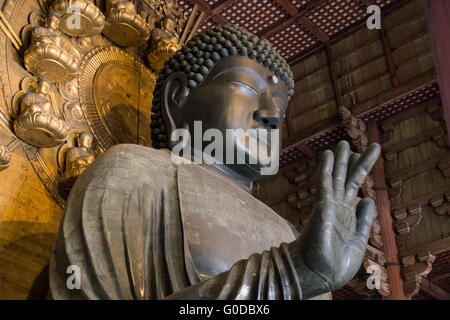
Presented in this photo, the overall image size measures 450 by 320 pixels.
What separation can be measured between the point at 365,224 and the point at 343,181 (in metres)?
0.19

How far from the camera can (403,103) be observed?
7629 millimetres

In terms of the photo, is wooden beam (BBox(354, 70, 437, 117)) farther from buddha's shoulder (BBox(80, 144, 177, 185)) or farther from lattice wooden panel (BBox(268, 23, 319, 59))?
buddha's shoulder (BBox(80, 144, 177, 185))

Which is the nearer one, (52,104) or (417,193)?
(52,104)

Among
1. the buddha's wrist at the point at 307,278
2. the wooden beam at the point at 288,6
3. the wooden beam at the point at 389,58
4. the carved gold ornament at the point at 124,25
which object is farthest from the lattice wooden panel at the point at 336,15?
the buddha's wrist at the point at 307,278

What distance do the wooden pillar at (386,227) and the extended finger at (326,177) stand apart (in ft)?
16.2

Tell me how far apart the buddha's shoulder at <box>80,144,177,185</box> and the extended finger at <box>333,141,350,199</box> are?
0.75 meters

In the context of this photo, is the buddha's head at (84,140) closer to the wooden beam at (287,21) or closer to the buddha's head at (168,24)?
the buddha's head at (168,24)

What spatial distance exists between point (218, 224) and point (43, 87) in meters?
1.04

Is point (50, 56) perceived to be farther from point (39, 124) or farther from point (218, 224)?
point (218, 224)

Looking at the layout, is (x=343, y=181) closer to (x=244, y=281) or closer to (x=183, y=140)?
(x=244, y=281)

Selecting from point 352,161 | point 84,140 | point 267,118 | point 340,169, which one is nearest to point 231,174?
point 267,118
